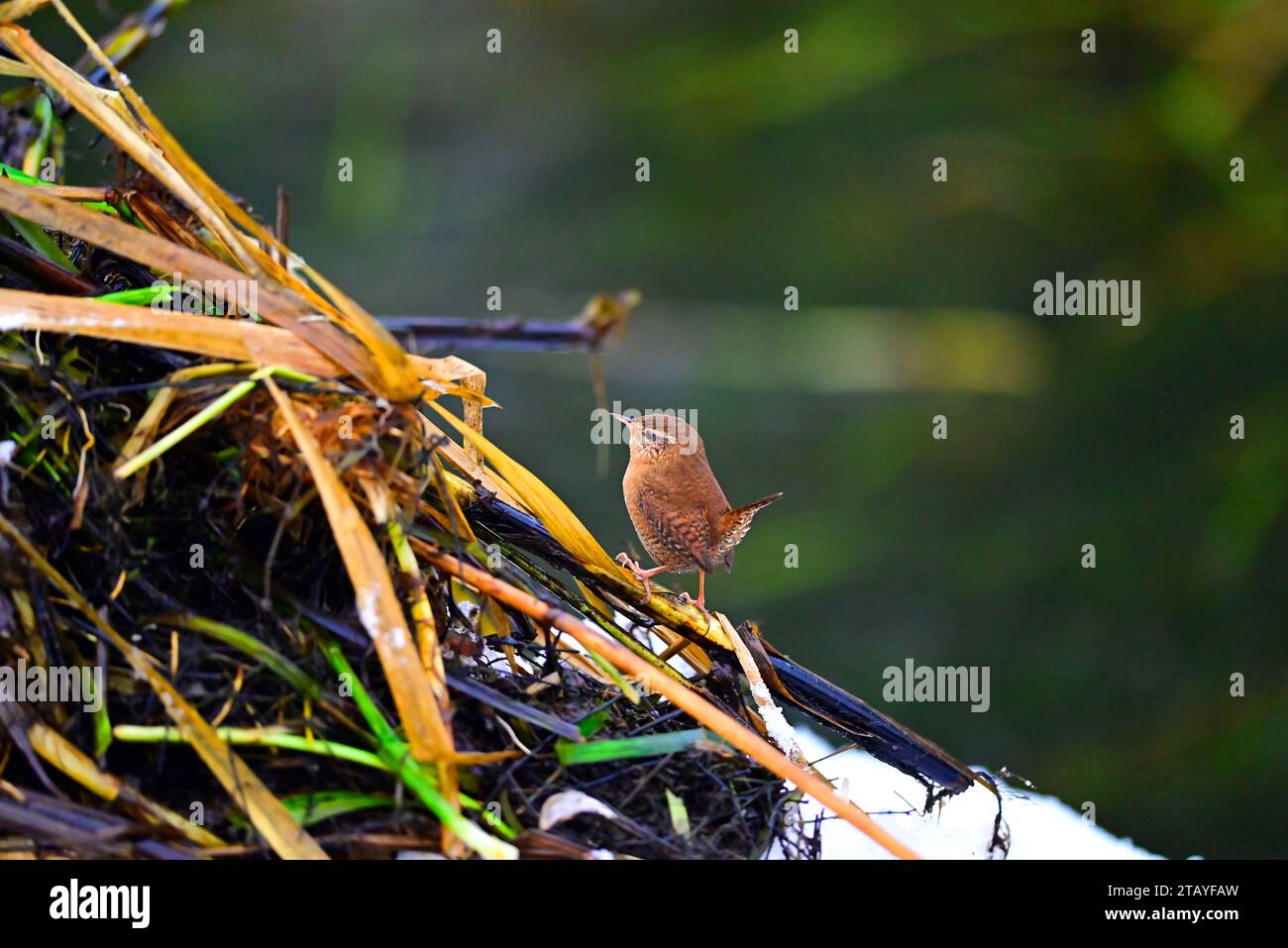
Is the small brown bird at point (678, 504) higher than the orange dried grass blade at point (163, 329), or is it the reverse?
the orange dried grass blade at point (163, 329)

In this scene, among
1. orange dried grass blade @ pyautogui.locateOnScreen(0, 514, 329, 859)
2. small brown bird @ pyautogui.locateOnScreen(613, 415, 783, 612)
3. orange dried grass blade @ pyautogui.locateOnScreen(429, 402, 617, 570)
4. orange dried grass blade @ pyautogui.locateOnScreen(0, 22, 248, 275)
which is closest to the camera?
orange dried grass blade @ pyautogui.locateOnScreen(0, 514, 329, 859)

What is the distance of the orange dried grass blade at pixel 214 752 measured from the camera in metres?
0.56

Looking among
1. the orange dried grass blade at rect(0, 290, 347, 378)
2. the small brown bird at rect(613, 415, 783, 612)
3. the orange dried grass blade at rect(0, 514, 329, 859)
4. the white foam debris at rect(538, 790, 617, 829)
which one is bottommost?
the white foam debris at rect(538, 790, 617, 829)

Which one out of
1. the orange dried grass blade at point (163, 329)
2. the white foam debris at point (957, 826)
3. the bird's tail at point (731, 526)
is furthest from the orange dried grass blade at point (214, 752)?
the bird's tail at point (731, 526)

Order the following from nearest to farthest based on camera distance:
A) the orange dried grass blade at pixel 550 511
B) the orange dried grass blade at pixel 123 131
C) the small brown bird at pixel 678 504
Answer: the orange dried grass blade at pixel 123 131
the orange dried grass blade at pixel 550 511
the small brown bird at pixel 678 504

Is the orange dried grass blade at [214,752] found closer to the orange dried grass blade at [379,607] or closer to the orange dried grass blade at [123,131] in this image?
the orange dried grass blade at [379,607]

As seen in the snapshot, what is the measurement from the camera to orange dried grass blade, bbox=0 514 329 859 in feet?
1.85

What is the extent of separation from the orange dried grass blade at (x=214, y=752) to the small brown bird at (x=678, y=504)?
921mm

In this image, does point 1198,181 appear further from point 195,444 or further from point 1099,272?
point 195,444

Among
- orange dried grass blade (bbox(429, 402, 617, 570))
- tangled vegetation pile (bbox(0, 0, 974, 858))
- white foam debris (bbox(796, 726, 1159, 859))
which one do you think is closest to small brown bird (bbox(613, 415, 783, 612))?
white foam debris (bbox(796, 726, 1159, 859))

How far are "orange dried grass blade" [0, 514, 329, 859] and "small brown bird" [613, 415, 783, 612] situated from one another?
3.02 feet

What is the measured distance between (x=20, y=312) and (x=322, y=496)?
0.20m

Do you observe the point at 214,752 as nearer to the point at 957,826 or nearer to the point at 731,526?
the point at 957,826

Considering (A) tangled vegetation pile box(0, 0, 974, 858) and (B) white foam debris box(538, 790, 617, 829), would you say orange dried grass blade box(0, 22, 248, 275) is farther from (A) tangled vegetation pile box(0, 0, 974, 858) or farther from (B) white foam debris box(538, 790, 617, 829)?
(B) white foam debris box(538, 790, 617, 829)
